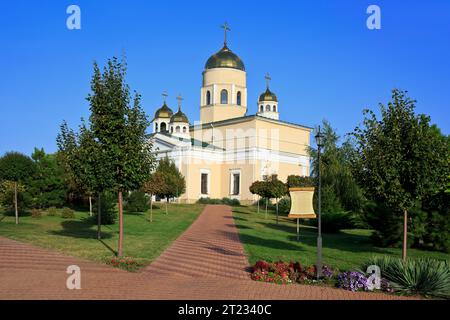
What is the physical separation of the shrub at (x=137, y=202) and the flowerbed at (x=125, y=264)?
67.0ft

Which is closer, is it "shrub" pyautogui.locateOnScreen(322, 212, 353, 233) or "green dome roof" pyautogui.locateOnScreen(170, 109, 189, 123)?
"shrub" pyautogui.locateOnScreen(322, 212, 353, 233)

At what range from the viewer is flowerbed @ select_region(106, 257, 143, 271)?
12953 millimetres

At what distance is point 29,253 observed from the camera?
1473cm

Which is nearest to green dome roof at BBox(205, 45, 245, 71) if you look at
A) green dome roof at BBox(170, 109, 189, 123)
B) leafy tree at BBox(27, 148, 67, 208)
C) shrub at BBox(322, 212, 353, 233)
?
green dome roof at BBox(170, 109, 189, 123)

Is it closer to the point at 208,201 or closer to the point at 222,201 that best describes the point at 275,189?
Answer: the point at 222,201

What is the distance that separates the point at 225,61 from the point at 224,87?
3146 mm

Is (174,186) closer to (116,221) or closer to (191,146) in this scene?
(116,221)

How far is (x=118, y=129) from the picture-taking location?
14312 mm

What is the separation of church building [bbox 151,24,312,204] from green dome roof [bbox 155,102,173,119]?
4.94 m

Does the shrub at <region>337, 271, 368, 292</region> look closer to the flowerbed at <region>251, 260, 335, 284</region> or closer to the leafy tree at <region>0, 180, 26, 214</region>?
the flowerbed at <region>251, 260, 335, 284</region>

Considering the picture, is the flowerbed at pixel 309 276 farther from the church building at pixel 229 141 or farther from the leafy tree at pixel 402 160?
the church building at pixel 229 141

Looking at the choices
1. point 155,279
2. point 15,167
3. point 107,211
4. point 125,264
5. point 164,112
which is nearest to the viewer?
point 155,279

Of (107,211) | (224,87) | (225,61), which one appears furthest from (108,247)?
(225,61)
